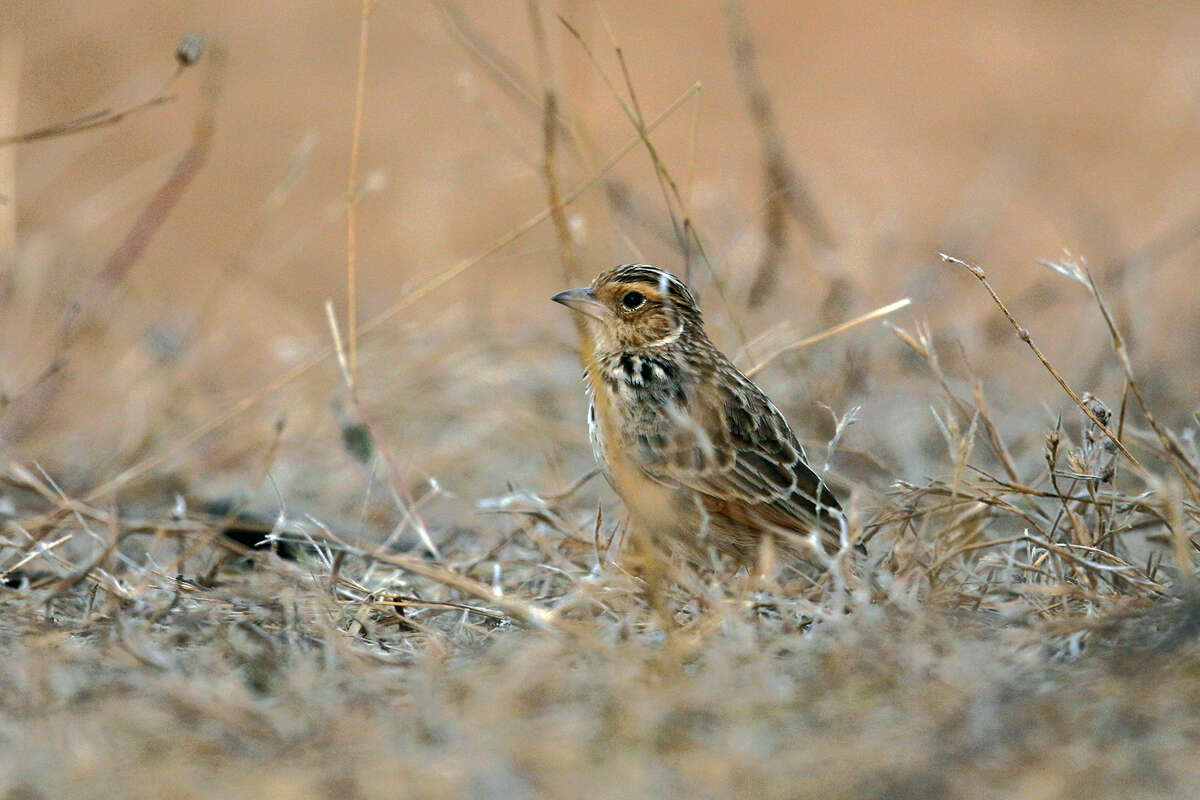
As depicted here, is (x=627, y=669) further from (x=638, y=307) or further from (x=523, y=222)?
(x=523, y=222)

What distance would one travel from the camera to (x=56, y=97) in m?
13.9

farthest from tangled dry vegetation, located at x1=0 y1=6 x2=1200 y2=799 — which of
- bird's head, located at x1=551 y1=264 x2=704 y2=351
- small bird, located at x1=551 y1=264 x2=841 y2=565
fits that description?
bird's head, located at x1=551 y1=264 x2=704 y2=351

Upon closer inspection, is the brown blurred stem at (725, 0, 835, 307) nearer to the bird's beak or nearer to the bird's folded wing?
the bird's beak

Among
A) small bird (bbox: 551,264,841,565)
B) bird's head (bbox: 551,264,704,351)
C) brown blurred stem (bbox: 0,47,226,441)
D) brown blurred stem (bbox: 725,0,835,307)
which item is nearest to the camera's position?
small bird (bbox: 551,264,841,565)

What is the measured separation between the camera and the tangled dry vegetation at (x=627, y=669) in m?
2.73

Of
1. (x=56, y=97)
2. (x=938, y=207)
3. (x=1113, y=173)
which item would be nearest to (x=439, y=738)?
(x=938, y=207)

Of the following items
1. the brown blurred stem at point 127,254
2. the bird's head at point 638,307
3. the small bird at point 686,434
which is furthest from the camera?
the brown blurred stem at point 127,254

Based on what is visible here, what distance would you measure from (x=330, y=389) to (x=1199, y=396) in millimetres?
4264

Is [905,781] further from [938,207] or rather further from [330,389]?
[938,207]

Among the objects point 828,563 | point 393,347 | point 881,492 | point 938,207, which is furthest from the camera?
point 938,207

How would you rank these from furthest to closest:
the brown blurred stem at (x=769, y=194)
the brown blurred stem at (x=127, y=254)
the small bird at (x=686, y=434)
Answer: the brown blurred stem at (x=769, y=194) < the brown blurred stem at (x=127, y=254) < the small bird at (x=686, y=434)

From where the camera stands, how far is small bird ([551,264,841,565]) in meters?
4.84

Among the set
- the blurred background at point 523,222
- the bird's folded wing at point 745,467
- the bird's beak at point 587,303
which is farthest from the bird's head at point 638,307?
the bird's folded wing at point 745,467

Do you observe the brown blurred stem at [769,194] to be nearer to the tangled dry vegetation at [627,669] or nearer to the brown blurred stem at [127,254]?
the tangled dry vegetation at [627,669]
